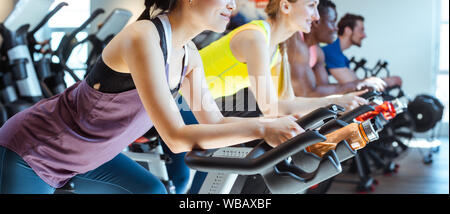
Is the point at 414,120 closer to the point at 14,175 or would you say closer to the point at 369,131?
the point at 369,131

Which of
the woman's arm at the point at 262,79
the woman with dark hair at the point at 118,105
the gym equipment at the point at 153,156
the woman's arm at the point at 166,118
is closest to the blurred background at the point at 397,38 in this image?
the woman's arm at the point at 262,79

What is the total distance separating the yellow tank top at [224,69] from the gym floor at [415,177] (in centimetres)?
189

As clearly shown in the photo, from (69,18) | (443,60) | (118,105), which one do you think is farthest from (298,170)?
(443,60)

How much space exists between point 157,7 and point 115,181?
1.50ft

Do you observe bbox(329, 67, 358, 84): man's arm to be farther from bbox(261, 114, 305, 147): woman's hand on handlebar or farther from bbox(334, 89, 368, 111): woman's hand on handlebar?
bbox(261, 114, 305, 147): woman's hand on handlebar

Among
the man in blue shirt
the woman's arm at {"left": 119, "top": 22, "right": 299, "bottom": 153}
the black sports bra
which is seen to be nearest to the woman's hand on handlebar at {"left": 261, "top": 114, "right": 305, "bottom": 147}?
the woman's arm at {"left": 119, "top": 22, "right": 299, "bottom": 153}

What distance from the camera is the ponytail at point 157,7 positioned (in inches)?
36.9

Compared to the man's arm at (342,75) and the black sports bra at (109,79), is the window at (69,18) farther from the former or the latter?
the man's arm at (342,75)

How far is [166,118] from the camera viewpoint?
30.6 inches

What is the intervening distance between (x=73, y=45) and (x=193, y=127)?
628mm

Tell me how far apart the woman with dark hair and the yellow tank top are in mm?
320

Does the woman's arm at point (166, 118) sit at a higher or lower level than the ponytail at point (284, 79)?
higher
